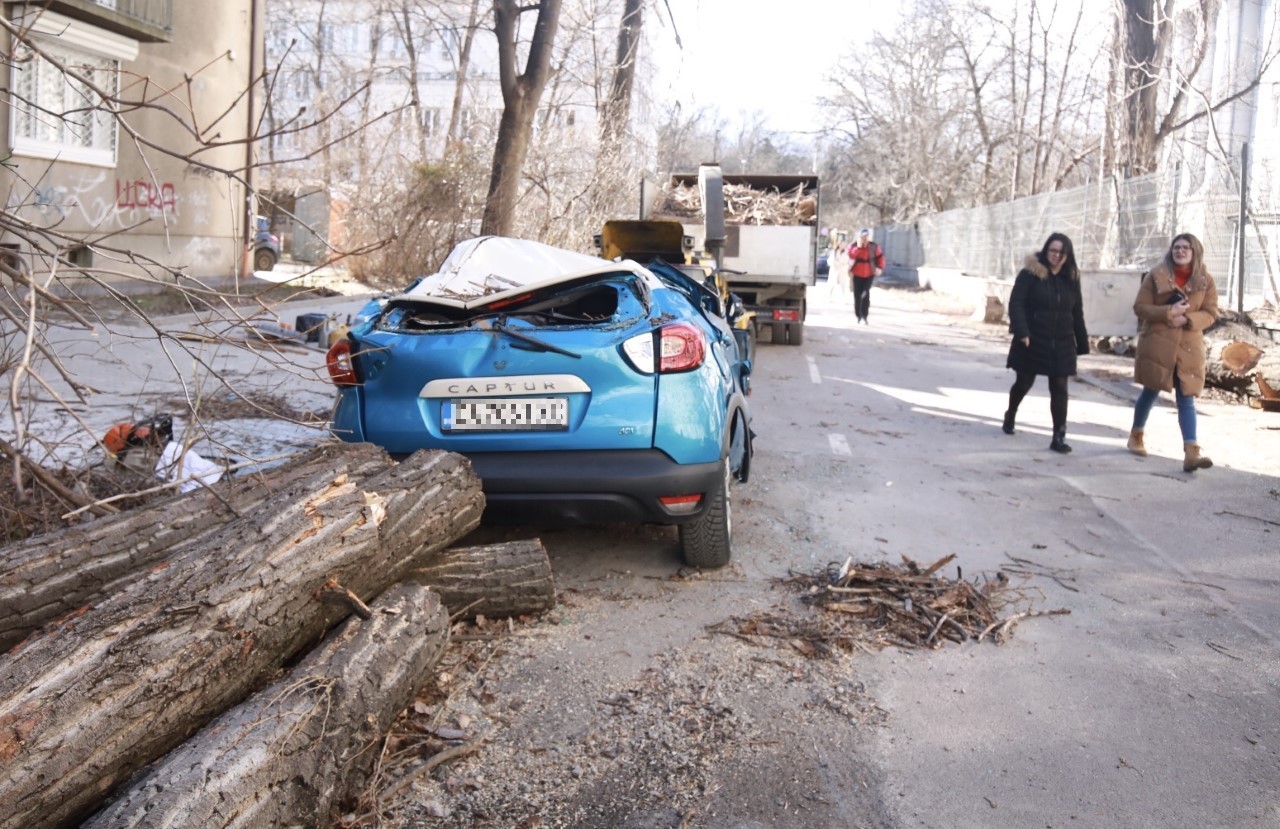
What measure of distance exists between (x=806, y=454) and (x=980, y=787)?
5173 mm

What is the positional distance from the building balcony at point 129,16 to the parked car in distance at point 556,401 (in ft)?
46.5

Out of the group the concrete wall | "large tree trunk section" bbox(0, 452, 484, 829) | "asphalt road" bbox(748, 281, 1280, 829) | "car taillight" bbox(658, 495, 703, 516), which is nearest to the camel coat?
"asphalt road" bbox(748, 281, 1280, 829)

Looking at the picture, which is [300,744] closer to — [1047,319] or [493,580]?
[493,580]

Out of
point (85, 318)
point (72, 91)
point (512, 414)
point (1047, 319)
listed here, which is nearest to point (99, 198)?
point (72, 91)

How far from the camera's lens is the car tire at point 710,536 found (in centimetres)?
516

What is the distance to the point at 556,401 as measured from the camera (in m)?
4.82

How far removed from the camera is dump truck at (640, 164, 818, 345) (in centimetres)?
1608

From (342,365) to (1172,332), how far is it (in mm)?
6402

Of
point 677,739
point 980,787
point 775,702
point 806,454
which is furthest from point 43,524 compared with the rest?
point 806,454

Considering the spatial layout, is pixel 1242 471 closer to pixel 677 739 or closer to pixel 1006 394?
pixel 1006 394

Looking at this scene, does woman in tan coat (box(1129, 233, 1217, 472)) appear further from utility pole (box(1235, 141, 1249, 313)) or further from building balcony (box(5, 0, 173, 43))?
building balcony (box(5, 0, 173, 43))

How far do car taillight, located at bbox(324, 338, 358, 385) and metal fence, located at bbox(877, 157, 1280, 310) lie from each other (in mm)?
11732

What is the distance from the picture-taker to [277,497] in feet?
12.6

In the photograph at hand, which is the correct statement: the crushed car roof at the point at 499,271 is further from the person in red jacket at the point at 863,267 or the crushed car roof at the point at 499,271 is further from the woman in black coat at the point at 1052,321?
the person in red jacket at the point at 863,267
